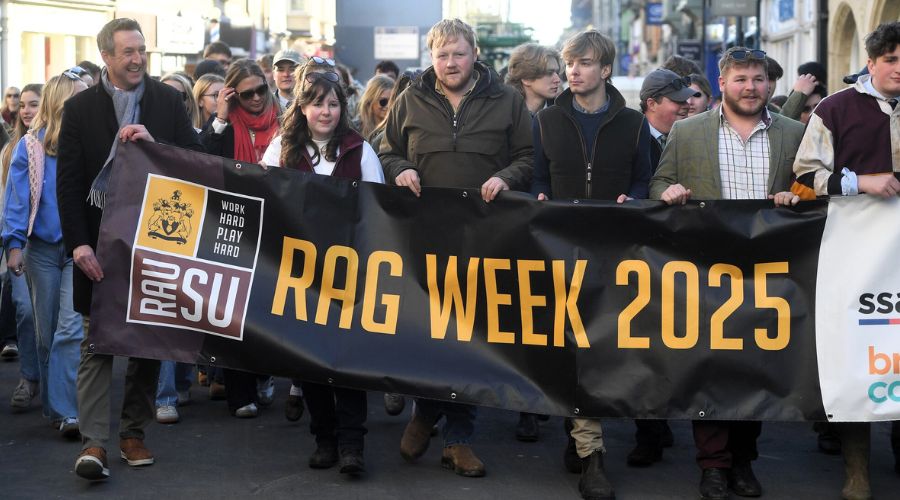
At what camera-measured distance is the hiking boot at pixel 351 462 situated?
21.5ft

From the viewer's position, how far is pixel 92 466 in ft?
21.0

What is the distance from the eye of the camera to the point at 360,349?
6508 mm

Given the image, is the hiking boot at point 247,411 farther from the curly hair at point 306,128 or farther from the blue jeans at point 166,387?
the curly hair at point 306,128

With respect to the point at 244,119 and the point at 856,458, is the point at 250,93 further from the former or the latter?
the point at 856,458

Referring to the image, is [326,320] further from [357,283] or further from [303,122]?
[303,122]

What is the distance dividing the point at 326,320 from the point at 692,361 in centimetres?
167

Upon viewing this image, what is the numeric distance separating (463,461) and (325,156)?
5.29 ft

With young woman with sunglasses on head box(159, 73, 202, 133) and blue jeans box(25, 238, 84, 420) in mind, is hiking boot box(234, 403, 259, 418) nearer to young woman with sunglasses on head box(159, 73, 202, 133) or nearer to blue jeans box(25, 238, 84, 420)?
blue jeans box(25, 238, 84, 420)

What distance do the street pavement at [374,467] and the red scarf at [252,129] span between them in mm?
1549

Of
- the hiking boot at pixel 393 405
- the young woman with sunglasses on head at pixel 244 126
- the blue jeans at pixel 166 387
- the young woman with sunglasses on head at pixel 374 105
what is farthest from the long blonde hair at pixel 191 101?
the hiking boot at pixel 393 405

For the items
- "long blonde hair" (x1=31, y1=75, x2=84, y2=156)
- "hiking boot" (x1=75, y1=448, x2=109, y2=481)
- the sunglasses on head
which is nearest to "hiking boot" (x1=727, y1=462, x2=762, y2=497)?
"hiking boot" (x1=75, y1=448, x2=109, y2=481)

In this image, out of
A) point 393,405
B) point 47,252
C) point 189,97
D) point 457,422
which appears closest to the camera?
point 457,422

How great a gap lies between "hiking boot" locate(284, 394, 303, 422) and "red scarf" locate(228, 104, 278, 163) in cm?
140

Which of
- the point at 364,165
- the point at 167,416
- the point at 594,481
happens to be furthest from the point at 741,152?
the point at 167,416
